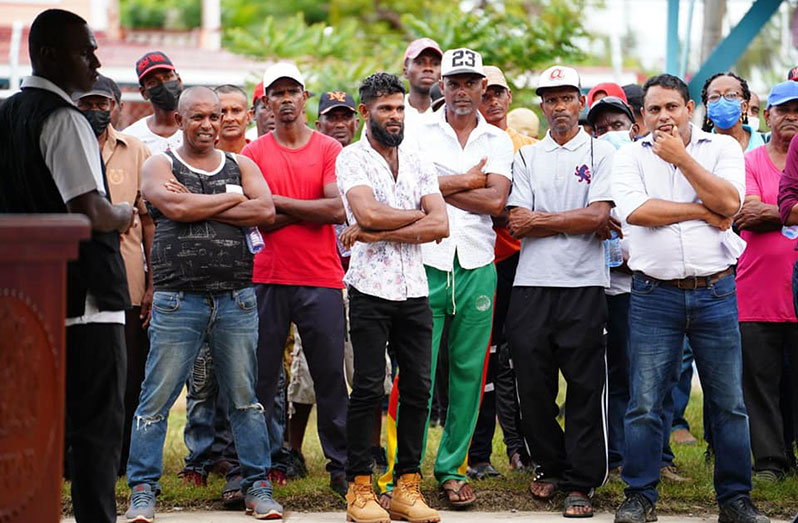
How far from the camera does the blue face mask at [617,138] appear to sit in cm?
752

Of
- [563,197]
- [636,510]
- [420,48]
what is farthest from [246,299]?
[420,48]

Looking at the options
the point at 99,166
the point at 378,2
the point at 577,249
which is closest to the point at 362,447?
the point at 577,249

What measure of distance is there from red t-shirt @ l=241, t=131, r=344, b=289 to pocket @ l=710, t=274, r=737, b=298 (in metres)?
2.29

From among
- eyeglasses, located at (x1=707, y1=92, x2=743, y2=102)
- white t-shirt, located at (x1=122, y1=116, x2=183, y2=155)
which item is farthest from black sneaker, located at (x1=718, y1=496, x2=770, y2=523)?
white t-shirt, located at (x1=122, y1=116, x2=183, y2=155)

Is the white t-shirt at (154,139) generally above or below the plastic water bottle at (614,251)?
above

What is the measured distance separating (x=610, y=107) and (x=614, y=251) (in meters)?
1.30

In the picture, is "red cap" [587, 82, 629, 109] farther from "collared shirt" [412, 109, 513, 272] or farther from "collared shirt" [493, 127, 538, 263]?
"collared shirt" [412, 109, 513, 272]

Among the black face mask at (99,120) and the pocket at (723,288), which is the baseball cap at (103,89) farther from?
the pocket at (723,288)

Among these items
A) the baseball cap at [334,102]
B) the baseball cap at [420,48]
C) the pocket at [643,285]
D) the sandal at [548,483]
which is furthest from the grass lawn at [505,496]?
the baseball cap at [420,48]

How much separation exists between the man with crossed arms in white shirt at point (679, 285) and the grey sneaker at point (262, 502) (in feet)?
6.36

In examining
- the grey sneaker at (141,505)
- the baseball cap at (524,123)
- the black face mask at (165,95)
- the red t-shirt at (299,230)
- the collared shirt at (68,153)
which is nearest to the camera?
the collared shirt at (68,153)

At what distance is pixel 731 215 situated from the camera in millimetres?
6055

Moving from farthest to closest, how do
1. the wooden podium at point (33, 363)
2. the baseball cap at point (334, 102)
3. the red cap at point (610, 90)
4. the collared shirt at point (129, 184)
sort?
1. the red cap at point (610, 90)
2. the baseball cap at point (334, 102)
3. the collared shirt at point (129, 184)
4. the wooden podium at point (33, 363)

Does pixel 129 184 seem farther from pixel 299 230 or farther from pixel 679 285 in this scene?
pixel 679 285
